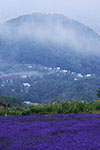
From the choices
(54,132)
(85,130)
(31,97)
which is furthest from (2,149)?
(31,97)

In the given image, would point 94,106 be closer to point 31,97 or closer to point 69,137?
point 69,137

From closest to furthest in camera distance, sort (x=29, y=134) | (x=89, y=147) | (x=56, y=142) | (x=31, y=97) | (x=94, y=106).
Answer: (x=89, y=147) → (x=56, y=142) → (x=29, y=134) → (x=94, y=106) → (x=31, y=97)

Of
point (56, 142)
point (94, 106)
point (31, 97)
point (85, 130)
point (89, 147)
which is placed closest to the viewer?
point (89, 147)

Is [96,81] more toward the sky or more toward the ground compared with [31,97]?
more toward the sky

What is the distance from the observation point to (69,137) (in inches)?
292

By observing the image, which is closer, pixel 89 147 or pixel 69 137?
pixel 89 147

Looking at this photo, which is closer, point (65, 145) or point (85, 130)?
point (65, 145)

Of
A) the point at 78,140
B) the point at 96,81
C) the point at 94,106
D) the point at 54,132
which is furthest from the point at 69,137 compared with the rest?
the point at 96,81

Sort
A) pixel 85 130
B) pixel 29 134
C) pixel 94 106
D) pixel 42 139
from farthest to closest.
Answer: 1. pixel 94 106
2. pixel 85 130
3. pixel 29 134
4. pixel 42 139

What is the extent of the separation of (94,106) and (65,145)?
39.0 ft

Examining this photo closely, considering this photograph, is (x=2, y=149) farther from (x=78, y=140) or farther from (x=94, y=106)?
(x=94, y=106)

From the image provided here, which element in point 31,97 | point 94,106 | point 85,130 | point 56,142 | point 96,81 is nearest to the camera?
point 56,142

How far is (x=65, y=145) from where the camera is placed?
6.24 meters

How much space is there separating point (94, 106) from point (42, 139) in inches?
434
